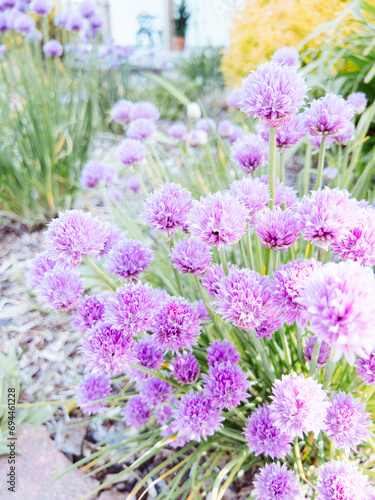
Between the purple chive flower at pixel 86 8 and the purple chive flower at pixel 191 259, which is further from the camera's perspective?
the purple chive flower at pixel 86 8

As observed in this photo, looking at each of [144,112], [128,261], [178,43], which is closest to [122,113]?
[144,112]

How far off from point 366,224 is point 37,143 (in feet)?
5.93

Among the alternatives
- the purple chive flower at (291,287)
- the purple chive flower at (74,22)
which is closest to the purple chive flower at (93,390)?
the purple chive flower at (291,287)

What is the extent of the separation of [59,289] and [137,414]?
41 cm

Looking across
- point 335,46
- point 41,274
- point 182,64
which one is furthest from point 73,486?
point 182,64

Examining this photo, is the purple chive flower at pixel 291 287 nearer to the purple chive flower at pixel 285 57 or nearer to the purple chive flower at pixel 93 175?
the purple chive flower at pixel 285 57

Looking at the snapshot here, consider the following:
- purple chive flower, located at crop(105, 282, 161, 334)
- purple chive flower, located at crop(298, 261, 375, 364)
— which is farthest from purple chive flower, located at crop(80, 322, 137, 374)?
purple chive flower, located at crop(298, 261, 375, 364)

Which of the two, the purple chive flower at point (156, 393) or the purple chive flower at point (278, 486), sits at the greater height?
the purple chive flower at point (156, 393)

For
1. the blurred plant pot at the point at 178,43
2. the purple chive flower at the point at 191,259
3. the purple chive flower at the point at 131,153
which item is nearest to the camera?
the purple chive flower at the point at 191,259

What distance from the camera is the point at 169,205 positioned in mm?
695

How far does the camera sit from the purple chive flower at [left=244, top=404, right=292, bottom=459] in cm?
76

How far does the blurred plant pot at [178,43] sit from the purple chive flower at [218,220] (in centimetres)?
898

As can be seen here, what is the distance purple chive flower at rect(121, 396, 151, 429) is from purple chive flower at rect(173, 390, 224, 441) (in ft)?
0.72

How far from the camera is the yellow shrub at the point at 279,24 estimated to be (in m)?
2.51
